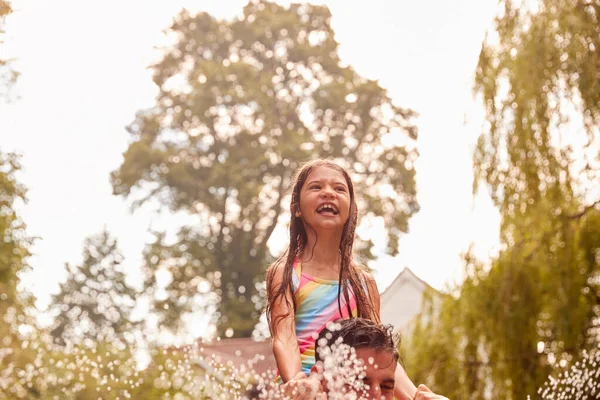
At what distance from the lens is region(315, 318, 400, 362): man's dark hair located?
212 cm

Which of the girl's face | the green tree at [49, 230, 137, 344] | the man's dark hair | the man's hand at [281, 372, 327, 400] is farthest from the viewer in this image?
the green tree at [49, 230, 137, 344]

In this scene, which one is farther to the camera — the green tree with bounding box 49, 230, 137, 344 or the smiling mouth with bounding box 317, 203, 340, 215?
the green tree with bounding box 49, 230, 137, 344

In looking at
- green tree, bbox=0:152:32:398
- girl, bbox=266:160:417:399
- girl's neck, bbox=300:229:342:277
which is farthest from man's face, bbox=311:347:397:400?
green tree, bbox=0:152:32:398

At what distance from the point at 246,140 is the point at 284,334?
49.3 ft

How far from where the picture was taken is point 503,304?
671 cm

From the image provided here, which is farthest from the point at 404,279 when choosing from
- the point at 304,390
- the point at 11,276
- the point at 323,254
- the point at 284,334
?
the point at 304,390

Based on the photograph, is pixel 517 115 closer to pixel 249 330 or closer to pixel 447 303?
pixel 447 303

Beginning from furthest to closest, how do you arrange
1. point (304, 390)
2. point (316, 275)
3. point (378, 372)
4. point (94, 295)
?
1. point (94, 295)
2. point (316, 275)
3. point (378, 372)
4. point (304, 390)

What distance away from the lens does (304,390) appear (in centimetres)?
199

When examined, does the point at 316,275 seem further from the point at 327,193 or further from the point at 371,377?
the point at 371,377

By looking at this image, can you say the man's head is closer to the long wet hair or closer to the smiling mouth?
the long wet hair

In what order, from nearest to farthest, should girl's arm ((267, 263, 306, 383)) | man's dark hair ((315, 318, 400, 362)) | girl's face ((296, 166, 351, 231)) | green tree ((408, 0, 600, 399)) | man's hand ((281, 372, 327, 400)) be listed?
man's hand ((281, 372, 327, 400)) → man's dark hair ((315, 318, 400, 362)) → girl's arm ((267, 263, 306, 383)) → girl's face ((296, 166, 351, 231)) → green tree ((408, 0, 600, 399))

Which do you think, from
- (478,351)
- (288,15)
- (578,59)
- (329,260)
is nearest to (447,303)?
(478,351)

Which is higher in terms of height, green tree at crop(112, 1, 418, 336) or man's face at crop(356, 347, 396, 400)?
green tree at crop(112, 1, 418, 336)
